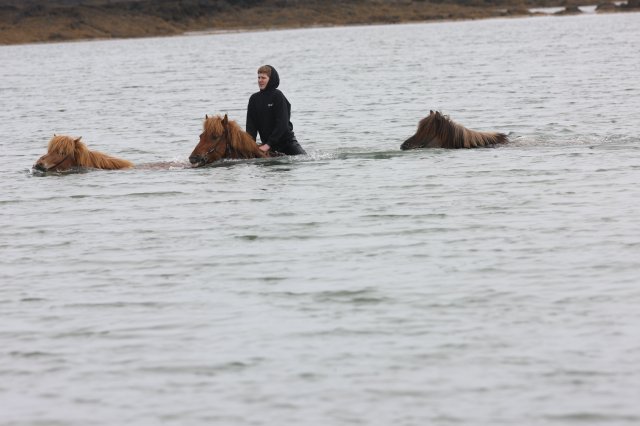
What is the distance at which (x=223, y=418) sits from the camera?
7758 mm

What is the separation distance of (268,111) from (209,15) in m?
163

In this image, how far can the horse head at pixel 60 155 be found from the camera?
18609 millimetres

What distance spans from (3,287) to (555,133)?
49.1 feet

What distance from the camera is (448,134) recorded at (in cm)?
2044

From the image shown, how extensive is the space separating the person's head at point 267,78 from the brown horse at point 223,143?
0.78 meters

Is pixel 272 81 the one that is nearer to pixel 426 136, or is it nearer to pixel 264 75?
pixel 264 75

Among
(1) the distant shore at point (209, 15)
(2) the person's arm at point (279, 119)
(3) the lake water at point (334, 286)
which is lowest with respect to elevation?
(3) the lake water at point (334, 286)

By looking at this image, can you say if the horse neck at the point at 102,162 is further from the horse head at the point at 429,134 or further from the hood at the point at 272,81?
the horse head at the point at 429,134

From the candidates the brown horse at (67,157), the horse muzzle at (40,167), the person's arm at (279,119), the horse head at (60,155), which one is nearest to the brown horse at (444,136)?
the person's arm at (279,119)

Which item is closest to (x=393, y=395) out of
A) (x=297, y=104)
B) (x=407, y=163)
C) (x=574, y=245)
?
(x=574, y=245)

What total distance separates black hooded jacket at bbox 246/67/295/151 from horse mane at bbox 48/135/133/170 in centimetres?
268

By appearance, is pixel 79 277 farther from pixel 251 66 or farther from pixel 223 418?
pixel 251 66

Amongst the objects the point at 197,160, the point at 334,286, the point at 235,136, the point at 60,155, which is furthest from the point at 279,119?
the point at 334,286

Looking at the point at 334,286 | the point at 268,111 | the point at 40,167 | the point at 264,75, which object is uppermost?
the point at 264,75
